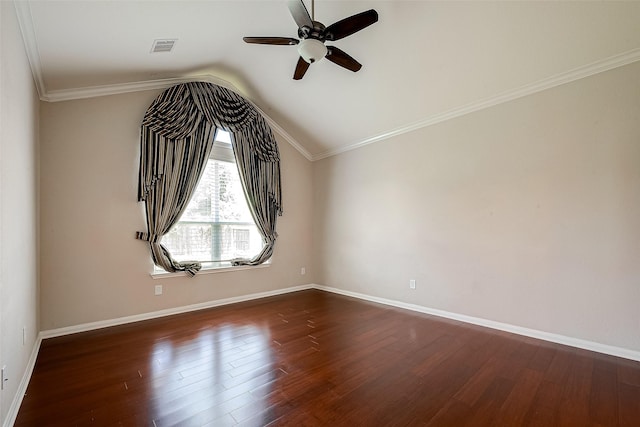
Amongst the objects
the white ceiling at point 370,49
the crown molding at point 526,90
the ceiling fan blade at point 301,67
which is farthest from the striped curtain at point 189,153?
the crown molding at point 526,90

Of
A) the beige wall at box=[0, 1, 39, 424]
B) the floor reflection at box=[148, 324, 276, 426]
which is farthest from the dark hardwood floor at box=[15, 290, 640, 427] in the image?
the beige wall at box=[0, 1, 39, 424]

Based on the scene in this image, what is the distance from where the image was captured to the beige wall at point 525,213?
262 centimetres

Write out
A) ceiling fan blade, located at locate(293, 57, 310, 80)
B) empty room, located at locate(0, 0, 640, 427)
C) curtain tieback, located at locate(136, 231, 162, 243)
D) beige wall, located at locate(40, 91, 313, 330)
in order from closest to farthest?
empty room, located at locate(0, 0, 640, 427) → ceiling fan blade, located at locate(293, 57, 310, 80) → beige wall, located at locate(40, 91, 313, 330) → curtain tieback, located at locate(136, 231, 162, 243)

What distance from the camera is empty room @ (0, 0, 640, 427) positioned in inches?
77.1

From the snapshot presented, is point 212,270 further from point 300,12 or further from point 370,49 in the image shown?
point 370,49

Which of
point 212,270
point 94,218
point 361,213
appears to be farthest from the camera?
point 361,213

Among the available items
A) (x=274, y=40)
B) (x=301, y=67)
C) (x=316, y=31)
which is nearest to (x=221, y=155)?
(x=301, y=67)

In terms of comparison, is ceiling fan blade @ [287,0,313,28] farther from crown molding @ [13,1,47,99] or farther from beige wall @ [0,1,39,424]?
crown molding @ [13,1,47,99]

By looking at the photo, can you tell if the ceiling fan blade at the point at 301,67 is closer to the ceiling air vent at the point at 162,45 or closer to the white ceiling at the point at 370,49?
the white ceiling at the point at 370,49

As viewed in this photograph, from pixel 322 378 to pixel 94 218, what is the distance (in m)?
3.06

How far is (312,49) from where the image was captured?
2365mm

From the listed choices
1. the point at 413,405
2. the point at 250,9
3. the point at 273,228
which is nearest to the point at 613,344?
the point at 413,405

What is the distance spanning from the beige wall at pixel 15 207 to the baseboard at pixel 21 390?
44 millimetres

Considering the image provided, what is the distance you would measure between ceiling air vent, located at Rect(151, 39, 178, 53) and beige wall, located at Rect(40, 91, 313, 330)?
0.90 m
